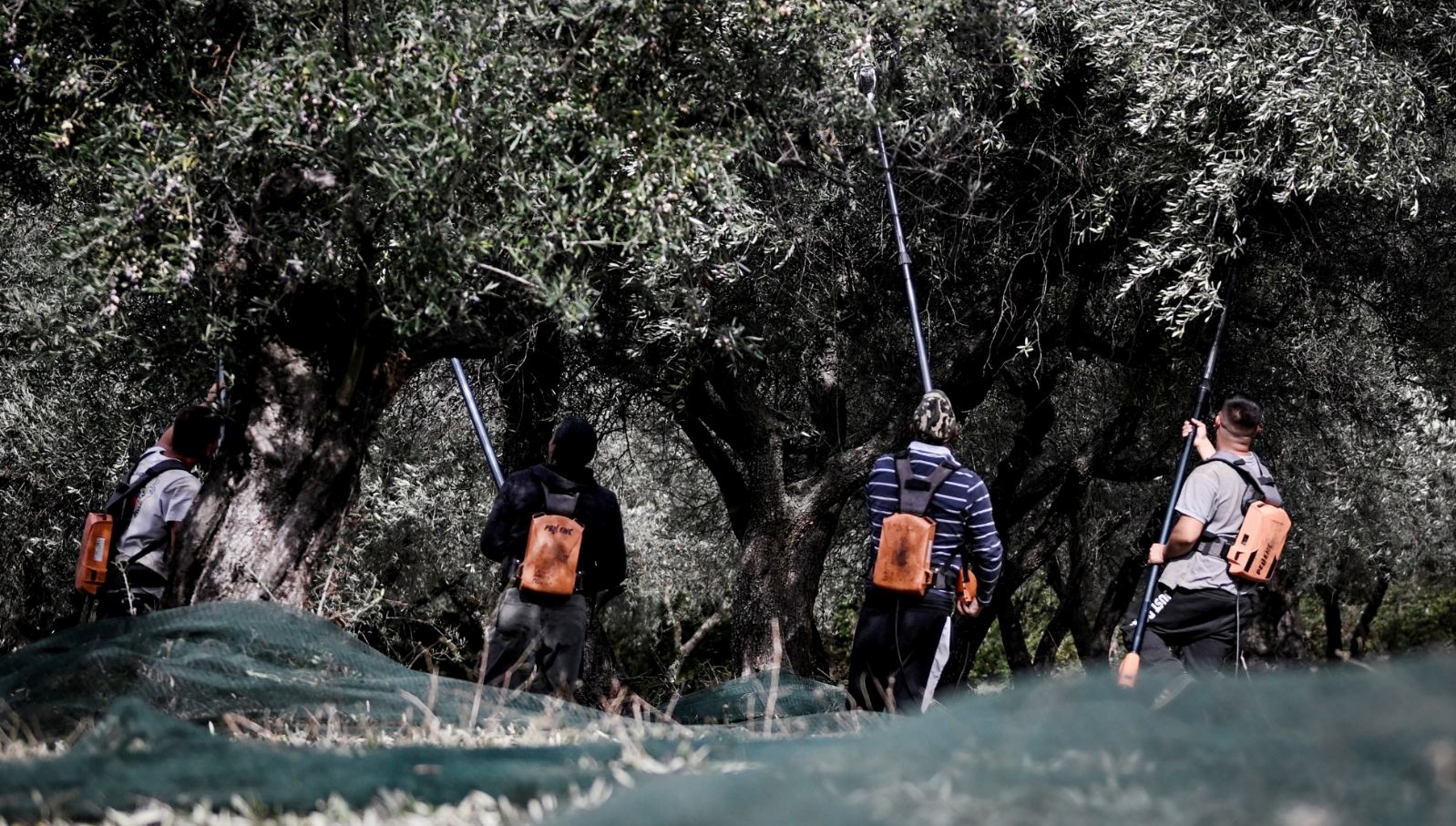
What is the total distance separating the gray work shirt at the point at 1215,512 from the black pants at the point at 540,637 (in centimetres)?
309

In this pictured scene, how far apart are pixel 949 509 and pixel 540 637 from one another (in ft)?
7.16

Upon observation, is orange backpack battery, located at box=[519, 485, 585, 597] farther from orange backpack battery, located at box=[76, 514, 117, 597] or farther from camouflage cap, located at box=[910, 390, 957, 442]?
orange backpack battery, located at box=[76, 514, 117, 597]

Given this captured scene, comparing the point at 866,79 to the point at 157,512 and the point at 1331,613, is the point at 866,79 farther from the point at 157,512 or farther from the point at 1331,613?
the point at 1331,613

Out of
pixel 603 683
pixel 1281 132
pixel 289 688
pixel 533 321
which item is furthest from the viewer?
pixel 603 683

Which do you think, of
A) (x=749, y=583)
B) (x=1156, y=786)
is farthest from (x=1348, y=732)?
(x=749, y=583)

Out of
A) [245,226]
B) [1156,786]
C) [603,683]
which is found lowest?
[603,683]

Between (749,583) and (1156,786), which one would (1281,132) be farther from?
(1156,786)

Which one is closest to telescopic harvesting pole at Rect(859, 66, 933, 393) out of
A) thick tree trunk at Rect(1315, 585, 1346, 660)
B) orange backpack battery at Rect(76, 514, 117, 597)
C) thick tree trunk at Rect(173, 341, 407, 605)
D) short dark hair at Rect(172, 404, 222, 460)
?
thick tree trunk at Rect(173, 341, 407, 605)

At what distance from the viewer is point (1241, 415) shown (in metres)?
7.24

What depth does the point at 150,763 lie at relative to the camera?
3.12 meters

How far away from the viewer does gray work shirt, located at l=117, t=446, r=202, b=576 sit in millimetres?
7223

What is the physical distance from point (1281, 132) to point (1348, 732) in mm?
7026

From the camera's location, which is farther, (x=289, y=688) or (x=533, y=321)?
(x=533, y=321)

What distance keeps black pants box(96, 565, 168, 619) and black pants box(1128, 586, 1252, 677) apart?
5.05m
